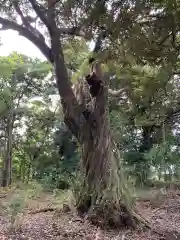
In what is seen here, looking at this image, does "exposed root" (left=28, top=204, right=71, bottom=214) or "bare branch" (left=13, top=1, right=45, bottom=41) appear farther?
"exposed root" (left=28, top=204, right=71, bottom=214)

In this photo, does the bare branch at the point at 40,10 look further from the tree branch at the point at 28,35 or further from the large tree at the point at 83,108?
the tree branch at the point at 28,35

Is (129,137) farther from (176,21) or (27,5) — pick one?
(176,21)

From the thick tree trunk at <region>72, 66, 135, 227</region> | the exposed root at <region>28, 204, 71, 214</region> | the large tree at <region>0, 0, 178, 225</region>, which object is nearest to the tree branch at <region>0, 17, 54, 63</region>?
the large tree at <region>0, 0, 178, 225</region>

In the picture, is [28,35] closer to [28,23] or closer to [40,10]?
[28,23]

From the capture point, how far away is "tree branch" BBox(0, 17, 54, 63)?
17.4ft

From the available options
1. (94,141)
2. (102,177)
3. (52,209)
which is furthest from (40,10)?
(52,209)

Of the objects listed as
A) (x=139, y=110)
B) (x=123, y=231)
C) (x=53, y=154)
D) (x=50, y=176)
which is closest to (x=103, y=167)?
(x=123, y=231)

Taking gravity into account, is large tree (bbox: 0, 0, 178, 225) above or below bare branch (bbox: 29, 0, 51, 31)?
below

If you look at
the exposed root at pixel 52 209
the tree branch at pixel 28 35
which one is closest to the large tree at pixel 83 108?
the tree branch at pixel 28 35

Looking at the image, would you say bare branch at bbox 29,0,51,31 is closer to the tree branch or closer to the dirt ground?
the tree branch

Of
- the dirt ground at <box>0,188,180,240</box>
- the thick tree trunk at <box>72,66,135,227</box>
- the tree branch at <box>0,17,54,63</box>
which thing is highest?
the tree branch at <box>0,17,54,63</box>

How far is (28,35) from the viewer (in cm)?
545

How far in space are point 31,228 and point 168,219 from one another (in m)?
2.31

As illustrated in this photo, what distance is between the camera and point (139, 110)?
1030 cm
